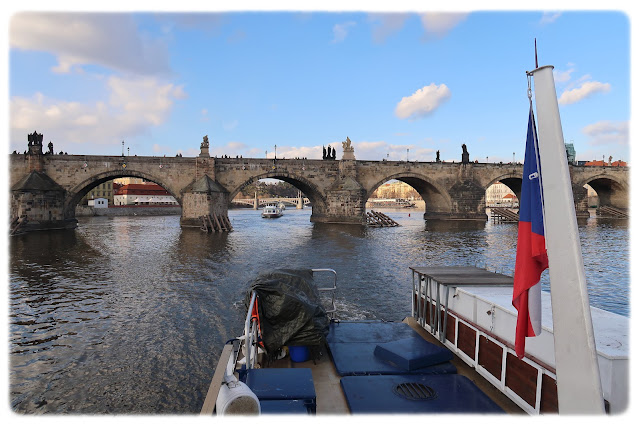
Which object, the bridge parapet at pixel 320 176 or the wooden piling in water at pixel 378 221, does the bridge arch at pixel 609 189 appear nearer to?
the bridge parapet at pixel 320 176

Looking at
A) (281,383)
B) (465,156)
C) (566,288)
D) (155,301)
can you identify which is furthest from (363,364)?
(465,156)

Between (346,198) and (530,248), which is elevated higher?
(346,198)

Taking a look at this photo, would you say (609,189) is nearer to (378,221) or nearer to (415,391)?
(378,221)

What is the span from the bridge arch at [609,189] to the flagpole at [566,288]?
68889mm

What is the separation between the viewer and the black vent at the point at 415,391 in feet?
17.1

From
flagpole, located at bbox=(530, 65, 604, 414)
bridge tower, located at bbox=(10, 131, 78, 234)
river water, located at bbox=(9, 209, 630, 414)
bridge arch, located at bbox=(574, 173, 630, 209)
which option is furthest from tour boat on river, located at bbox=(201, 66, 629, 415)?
bridge arch, located at bbox=(574, 173, 630, 209)

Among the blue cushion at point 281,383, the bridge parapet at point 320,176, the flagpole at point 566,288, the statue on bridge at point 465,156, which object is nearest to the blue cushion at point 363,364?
the blue cushion at point 281,383

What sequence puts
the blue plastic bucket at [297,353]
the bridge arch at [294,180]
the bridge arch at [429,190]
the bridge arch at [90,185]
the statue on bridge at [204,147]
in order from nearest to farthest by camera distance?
the blue plastic bucket at [297,353], the bridge arch at [90,185], the statue on bridge at [204,147], the bridge arch at [294,180], the bridge arch at [429,190]

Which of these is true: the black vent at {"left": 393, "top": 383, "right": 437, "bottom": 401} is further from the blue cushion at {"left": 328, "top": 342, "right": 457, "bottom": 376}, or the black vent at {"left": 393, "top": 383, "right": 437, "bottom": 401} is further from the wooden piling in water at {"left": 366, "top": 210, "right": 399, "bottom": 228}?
the wooden piling in water at {"left": 366, "top": 210, "right": 399, "bottom": 228}

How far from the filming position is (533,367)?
4.77 meters

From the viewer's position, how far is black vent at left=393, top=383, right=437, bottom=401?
5203 millimetres

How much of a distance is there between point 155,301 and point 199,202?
92.2 ft

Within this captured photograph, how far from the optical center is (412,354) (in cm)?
634

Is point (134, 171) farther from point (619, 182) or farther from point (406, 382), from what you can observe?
point (619, 182)
